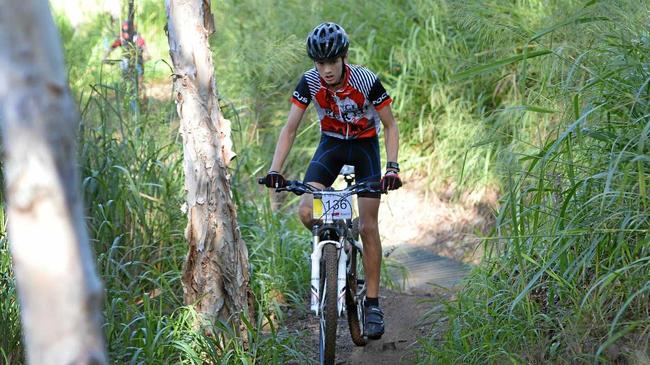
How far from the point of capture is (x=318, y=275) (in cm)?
504

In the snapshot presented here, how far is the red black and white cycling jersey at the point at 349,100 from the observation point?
214 inches

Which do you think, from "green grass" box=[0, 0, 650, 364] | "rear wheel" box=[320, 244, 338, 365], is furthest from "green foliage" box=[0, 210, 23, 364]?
"rear wheel" box=[320, 244, 338, 365]

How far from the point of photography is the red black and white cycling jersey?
545cm

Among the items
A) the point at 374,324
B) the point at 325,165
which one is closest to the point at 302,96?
the point at 325,165

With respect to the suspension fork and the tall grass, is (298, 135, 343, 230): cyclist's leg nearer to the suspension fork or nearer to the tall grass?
the suspension fork

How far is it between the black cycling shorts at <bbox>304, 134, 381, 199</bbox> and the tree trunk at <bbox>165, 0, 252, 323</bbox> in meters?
0.63

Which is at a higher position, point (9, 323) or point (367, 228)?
point (367, 228)

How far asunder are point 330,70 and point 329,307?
4.28 ft

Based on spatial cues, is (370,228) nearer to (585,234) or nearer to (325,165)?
(325,165)

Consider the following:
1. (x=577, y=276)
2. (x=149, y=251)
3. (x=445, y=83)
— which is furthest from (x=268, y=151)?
(x=577, y=276)

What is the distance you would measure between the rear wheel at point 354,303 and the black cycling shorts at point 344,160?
0.48 m

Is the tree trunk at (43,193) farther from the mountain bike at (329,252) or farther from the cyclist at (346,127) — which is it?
the cyclist at (346,127)

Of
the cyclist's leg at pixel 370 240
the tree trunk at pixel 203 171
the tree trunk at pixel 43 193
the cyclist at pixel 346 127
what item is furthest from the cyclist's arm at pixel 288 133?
the tree trunk at pixel 43 193

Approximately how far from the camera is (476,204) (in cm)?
910
